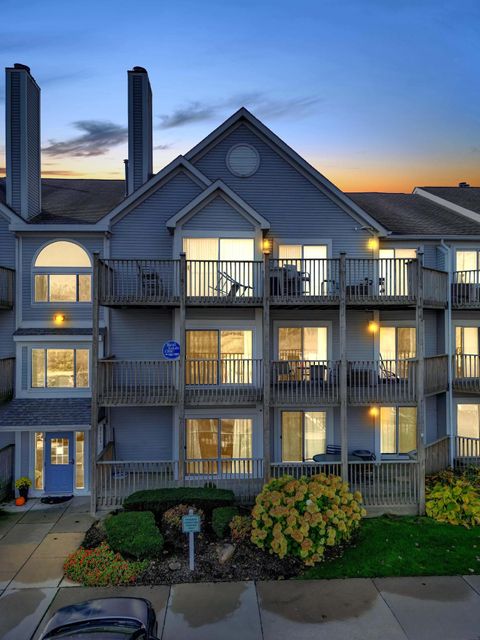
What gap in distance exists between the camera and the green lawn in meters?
8.80

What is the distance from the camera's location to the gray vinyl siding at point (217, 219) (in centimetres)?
1386

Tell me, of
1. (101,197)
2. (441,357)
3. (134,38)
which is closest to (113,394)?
(101,197)

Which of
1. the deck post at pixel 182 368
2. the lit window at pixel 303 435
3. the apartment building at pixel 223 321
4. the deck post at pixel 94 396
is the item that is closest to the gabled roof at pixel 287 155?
the apartment building at pixel 223 321

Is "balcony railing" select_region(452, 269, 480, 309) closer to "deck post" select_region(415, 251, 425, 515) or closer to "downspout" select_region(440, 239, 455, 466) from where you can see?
"downspout" select_region(440, 239, 455, 466)

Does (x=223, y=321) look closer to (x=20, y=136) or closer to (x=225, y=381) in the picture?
(x=225, y=381)

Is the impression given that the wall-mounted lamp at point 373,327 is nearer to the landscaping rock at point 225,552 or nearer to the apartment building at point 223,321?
the apartment building at point 223,321

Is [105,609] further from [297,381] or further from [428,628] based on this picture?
A: [297,381]

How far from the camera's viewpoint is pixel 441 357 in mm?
14680

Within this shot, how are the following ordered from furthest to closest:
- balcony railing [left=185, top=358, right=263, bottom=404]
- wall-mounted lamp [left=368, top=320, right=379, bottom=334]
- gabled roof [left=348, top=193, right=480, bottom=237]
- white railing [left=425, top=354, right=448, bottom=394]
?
gabled roof [left=348, top=193, right=480, bottom=237]
wall-mounted lamp [left=368, top=320, right=379, bottom=334]
white railing [left=425, top=354, right=448, bottom=394]
balcony railing [left=185, top=358, right=263, bottom=404]

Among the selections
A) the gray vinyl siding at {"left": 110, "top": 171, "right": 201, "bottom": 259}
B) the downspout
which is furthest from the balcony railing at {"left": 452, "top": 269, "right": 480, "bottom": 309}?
the gray vinyl siding at {"left": 110, "top": 171, "right": 201, "bottom": 259}

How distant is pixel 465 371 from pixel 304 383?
6.71m

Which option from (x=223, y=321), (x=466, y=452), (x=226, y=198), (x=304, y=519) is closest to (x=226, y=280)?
(x=223, y=321)

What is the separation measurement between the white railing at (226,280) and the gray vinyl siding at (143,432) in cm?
437

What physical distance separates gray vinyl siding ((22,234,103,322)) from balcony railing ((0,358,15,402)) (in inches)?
62.3
